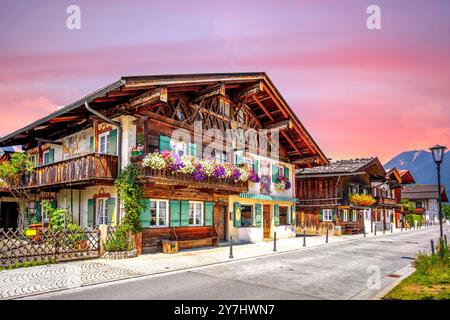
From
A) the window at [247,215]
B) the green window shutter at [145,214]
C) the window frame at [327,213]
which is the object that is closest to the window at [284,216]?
the window at [247,215]

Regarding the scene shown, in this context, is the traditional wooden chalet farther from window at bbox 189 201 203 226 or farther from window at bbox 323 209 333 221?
window at bbox 189 201 203 226

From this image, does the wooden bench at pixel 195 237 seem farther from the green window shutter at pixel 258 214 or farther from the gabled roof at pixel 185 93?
the gabled roof at pixel 185 93

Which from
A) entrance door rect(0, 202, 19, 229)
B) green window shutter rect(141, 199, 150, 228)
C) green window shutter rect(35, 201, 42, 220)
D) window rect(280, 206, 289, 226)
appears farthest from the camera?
window rect(280, 206, 289, 226)

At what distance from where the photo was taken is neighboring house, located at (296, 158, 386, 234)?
3441 centimetres

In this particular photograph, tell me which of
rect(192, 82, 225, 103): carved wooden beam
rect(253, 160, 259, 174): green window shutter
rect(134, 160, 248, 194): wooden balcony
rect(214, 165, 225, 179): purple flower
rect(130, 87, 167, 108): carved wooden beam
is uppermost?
rect(192, 82, 225, 103): carved wooden beam

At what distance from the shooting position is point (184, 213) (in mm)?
19125

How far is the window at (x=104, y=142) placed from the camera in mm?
18000

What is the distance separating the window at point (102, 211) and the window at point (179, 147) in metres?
4.17

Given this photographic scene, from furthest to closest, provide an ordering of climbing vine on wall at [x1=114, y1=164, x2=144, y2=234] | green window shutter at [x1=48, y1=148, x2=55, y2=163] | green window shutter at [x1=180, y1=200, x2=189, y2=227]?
1. green window shutter at [x1=48, y1=148, x2=55, y2=163]
2. green window shutter at [x1=180, y1=200, x2=189, y2=227]
3. climbing vine on wall at [x1=114, y1=164, x2=144, y2=234]

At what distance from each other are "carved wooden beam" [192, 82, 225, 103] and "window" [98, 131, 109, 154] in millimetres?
4972

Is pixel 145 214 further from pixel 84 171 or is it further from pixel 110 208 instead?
pixel 84 171

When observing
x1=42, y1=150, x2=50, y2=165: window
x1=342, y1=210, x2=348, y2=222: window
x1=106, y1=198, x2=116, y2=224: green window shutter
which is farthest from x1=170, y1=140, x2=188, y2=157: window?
x1=342, y1=210, x2=348, y2=222: window
